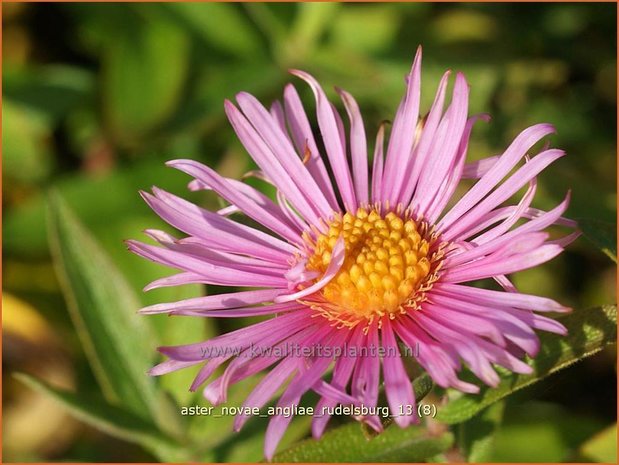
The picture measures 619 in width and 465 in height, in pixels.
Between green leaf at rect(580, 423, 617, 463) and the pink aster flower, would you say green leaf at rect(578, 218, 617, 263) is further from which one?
Result: green leaf at rect(580, 423, 617, 463)

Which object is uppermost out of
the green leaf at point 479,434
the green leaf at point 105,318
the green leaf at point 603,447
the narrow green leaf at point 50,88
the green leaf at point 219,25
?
the green leaf at point 219,25

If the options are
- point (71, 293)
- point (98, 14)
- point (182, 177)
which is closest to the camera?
point (71, 293)

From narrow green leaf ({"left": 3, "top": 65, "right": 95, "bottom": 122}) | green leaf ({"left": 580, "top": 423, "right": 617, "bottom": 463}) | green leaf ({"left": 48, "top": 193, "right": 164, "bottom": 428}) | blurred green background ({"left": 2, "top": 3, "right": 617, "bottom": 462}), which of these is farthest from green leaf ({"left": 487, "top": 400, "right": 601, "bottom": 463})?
narrow green leaf ({"left": 3, "top": 65, "right": 95, "bottom": 122})

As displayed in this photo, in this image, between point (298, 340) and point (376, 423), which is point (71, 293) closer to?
point (298, 340)

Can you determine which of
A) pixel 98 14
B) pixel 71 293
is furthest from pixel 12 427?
pixel 98 14

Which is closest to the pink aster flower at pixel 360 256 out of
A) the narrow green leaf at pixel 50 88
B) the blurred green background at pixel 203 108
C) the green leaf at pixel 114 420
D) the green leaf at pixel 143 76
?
the green leaf at pixel 114 420

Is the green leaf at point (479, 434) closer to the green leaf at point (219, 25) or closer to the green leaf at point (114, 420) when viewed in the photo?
the green leaf at point (114, 420)
